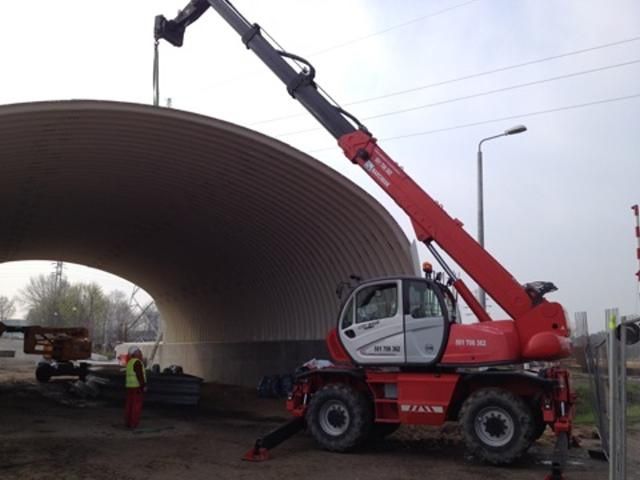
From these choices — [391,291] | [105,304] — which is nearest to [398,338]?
[391,291]

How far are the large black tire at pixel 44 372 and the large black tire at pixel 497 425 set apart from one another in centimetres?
1960

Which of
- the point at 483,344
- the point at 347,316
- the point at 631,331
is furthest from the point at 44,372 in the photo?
the point at 631,331

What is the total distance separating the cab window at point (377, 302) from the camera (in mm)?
11273

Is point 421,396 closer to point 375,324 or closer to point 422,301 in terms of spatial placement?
point 375,324

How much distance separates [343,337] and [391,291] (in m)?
1.19

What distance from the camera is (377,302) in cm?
1148

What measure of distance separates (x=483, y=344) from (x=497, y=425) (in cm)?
121

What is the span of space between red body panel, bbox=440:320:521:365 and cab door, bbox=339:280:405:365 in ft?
2.69

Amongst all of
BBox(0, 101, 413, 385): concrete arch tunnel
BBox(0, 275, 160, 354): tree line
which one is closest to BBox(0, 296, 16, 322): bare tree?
BBox(0, 275, 160, 354): tree line

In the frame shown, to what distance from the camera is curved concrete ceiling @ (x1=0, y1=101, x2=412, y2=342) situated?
14555 mm

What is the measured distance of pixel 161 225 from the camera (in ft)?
74.4

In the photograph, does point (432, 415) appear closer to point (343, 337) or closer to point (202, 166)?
point (343, 337)

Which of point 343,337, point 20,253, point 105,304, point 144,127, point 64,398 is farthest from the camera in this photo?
point 105,304

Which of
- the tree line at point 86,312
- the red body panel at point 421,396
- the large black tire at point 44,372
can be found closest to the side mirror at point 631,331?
the red body panel at point 421,396
